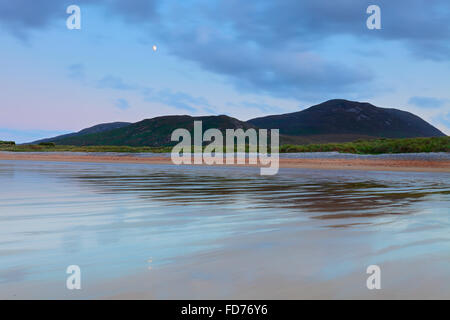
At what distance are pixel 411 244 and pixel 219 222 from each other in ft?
10.7

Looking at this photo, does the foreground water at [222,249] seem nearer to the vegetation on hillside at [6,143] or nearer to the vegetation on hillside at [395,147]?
the vegetation on hillside at [395,147]

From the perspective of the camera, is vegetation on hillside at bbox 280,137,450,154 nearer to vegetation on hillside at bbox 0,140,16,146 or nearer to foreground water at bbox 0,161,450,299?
foreground water at bbox 0,161,450,299

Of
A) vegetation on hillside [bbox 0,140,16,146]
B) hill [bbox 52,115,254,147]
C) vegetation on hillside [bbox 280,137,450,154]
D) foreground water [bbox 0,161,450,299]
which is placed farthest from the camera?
hill [bbox 52,115,254,147]

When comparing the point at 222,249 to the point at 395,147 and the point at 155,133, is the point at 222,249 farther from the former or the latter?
the point at 155,133

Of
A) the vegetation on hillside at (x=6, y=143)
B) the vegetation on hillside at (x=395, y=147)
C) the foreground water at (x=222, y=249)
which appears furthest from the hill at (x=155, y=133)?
the foreground water at (x=222, y=249)

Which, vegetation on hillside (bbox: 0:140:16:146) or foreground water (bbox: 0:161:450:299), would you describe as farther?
vegetation on hillside (bbox: 0:140:16:146)

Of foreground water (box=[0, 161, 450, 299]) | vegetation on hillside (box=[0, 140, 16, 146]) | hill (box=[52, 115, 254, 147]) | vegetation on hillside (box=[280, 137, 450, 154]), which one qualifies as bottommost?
foreground water (box=[0, 161, 450, 299])

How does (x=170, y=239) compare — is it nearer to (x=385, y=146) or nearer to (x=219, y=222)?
(x=219, y=222)

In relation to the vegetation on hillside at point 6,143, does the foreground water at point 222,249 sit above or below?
below

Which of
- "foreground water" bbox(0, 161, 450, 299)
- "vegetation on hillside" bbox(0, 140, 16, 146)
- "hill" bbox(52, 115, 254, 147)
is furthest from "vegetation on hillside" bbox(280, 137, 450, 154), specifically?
"hill" bbox(52, 115, 254, 147)

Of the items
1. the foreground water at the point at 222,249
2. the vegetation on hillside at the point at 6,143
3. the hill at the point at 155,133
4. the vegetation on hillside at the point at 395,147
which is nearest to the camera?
the foreground water at the point at 222,249

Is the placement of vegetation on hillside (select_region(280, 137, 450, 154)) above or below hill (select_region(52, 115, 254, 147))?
below

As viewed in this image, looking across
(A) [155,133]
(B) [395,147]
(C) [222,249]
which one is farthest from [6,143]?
(C) [222,249]
